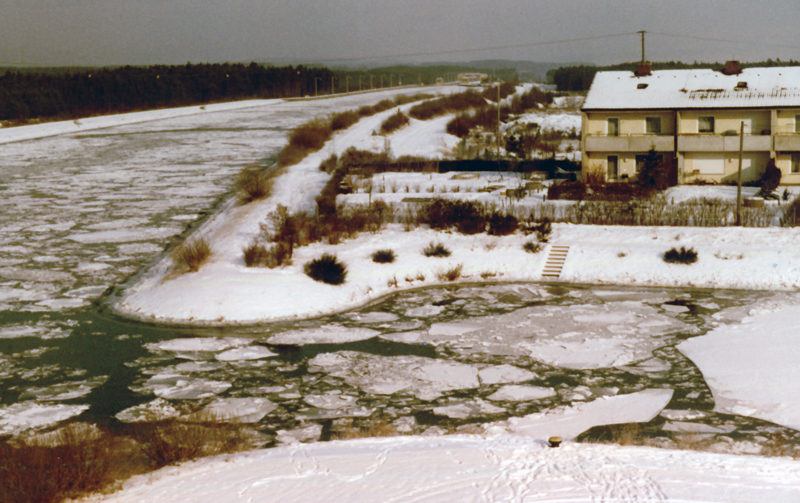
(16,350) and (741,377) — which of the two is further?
(16,350)

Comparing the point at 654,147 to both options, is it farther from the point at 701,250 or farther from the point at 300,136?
the point at 300,136

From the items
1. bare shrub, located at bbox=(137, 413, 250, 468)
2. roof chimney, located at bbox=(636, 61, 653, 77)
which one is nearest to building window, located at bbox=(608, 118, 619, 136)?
roof chimney, located at bbox=(636, 61, 653, 77)

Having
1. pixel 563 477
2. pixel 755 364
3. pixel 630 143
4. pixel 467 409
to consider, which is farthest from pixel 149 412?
pixel 630 143

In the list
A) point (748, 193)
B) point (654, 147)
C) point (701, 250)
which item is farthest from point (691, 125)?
point (701, 250)

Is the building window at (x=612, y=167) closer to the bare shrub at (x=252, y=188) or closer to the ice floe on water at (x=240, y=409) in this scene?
the bare shrub at (x=252, y=188)

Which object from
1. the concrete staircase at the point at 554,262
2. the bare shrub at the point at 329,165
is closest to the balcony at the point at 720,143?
the concrete staircase at the point at 554,262

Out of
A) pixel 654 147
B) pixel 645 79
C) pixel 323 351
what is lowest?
pixel 323 351
